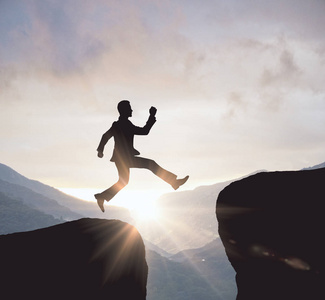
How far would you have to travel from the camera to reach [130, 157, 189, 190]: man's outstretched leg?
8.62 meters

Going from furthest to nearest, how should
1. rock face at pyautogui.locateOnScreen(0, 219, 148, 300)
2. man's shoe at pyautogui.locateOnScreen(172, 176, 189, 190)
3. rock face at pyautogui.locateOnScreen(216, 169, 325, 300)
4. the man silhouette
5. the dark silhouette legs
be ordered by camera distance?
the man silhouette, the dark silhouette legs, man's shoe at pyautogui.locateOnScreen(172, 176, 189, 190), rock face at pyautogui.locateOnScreen(0, 219, 148, 300), rock face at pyautogui.locateOnScreen(216, 169, 325, 300)

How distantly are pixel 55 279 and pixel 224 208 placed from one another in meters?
4.64

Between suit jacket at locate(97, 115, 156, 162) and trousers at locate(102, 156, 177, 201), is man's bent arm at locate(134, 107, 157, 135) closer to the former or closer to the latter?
suit jacket at locate(97, 115, 156, 162)

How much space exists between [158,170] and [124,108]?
79.2 inches

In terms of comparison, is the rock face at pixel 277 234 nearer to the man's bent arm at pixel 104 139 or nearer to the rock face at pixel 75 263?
the rock face at pixel 75 263

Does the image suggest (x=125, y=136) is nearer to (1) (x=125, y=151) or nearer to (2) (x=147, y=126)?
(1) (x=125, y=151)

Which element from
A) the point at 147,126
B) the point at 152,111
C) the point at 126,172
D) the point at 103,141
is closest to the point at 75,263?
the point at 126,172

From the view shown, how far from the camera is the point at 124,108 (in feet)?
Answer: 29.3

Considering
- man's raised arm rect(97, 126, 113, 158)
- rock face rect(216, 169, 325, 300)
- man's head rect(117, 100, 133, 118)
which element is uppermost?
man's head rect(117, 100, 133, 118)

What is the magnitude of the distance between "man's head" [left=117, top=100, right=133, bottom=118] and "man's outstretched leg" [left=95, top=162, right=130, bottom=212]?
144cm

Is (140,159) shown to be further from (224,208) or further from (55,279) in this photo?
(55,279)

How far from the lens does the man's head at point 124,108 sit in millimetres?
8930

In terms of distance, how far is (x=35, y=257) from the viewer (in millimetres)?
7539

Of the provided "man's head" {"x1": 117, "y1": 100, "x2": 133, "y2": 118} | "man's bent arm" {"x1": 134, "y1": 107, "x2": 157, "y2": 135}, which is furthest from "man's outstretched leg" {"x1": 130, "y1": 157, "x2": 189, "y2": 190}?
"man's head" {"x1": 117, "y1": 100, "x2": 133, "y2": 118}
